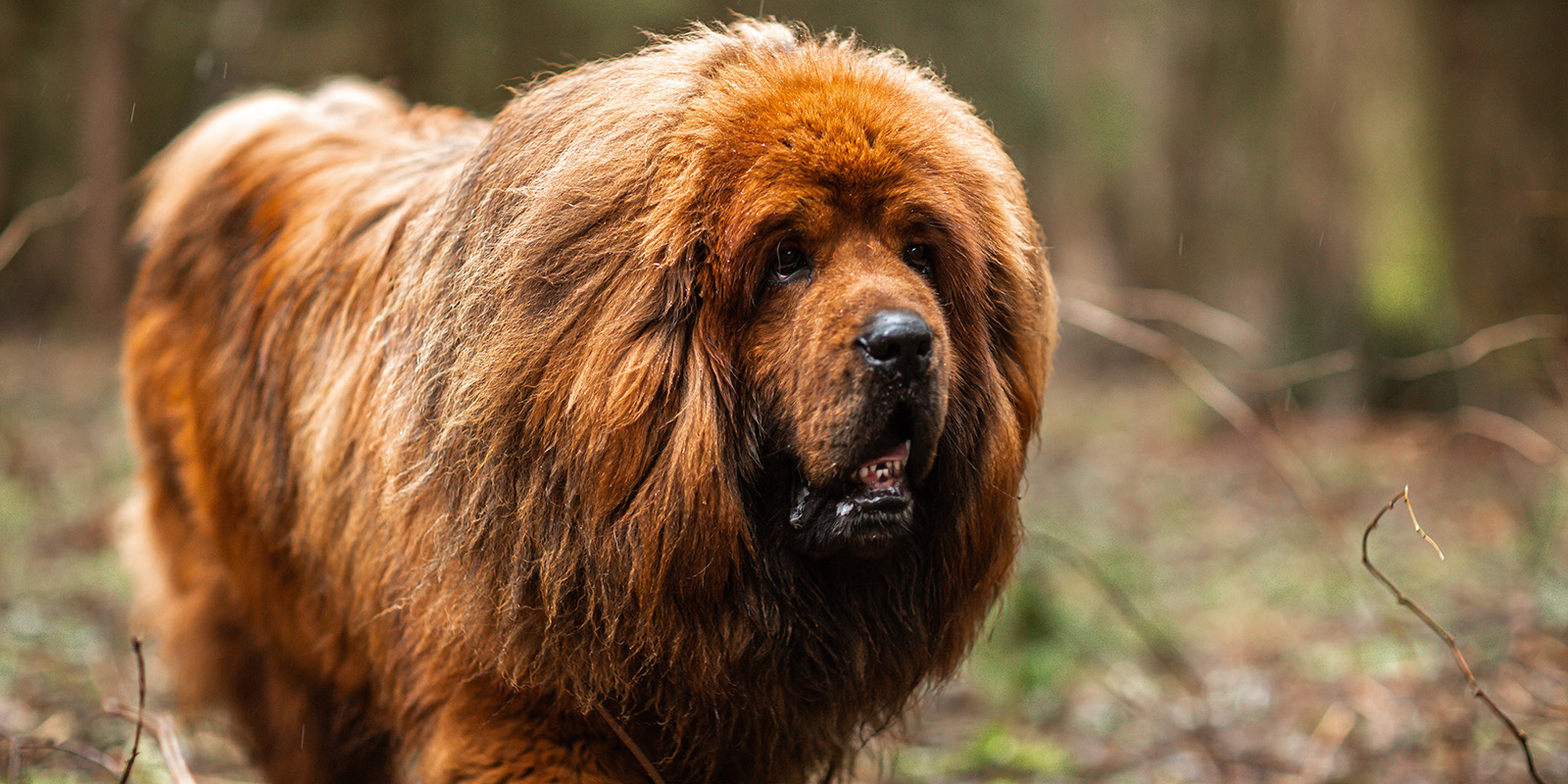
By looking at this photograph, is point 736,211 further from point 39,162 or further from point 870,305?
point 39,162

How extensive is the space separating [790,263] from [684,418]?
42 cm

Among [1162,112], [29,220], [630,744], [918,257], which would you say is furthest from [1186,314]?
[1162,112]

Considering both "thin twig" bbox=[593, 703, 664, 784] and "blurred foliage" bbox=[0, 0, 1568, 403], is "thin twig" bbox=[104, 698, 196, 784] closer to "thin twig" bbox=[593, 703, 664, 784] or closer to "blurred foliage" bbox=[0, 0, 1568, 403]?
"thin twig" bbox=[593, 703, 664, 784]

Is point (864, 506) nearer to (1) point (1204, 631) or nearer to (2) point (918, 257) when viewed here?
(2) point (918, 257)

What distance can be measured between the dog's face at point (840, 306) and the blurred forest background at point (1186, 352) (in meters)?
0.87

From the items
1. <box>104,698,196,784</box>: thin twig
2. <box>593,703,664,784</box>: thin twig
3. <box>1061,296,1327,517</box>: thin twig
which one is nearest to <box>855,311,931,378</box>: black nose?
<box>593,703,664,784</box>: thin twig

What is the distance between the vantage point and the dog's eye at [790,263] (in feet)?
8.36

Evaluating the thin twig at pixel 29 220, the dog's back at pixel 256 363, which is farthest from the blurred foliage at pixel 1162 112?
the thin twig at pixel 29 220

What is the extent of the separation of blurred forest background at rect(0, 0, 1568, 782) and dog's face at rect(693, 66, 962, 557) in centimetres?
87

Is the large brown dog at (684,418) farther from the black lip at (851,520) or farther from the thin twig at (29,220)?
the thin twig at (29,220)

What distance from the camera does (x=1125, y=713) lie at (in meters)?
5.11

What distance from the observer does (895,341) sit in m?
2.35

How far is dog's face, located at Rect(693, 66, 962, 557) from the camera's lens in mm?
2398

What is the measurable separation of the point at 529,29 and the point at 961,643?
1519 cm
